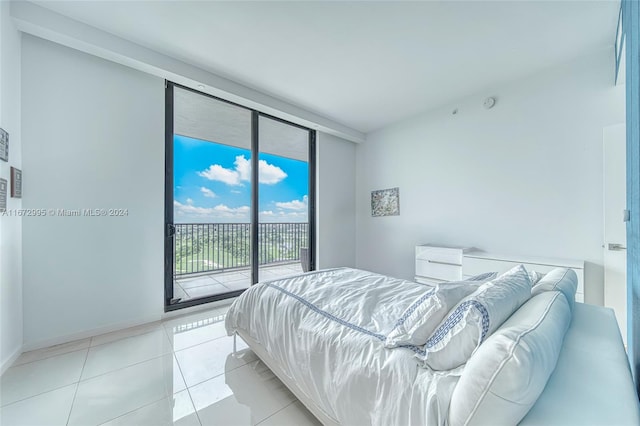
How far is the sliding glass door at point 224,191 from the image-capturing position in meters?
2.96

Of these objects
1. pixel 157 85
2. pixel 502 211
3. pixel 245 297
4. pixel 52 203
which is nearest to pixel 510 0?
pixel 502 211

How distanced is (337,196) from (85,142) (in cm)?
337

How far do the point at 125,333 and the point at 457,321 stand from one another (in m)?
2.94

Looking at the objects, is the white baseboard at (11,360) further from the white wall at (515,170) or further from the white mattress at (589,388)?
the white wall at (515,170)

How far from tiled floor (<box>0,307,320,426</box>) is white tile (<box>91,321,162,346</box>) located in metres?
0.02

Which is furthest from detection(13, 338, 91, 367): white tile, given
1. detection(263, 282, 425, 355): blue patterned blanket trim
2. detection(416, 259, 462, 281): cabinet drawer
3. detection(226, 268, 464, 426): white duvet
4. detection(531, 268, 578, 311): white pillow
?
detection(416, 259, 462, 281): cabinet drawer

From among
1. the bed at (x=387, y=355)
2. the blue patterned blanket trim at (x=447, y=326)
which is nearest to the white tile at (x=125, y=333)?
the bed at (x=387, y=355)

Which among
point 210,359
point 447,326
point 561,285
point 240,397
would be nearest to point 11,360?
point 210,359

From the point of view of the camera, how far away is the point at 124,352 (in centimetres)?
205

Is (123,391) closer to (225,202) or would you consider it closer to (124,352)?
(124,352)

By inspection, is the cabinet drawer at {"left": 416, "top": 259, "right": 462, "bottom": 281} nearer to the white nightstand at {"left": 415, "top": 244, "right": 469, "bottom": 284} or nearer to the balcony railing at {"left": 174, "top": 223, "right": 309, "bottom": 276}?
the white nightstand at {"left": 415, "top": 244, "right": 469, "bottom": 284}

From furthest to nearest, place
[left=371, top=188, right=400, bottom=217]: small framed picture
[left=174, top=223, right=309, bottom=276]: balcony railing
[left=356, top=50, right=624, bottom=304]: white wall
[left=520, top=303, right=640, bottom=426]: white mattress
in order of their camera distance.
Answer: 1. [left=371, top=188, right=400, bottom=217]: small framed picture
2. [left=174, top=223, right=309, bottom=276]: balcony railing
3. [left=356, top=50, right=624, bottom=304]: white wall
4. [left=520, top=303, right=640, bottom=426]: white mattress

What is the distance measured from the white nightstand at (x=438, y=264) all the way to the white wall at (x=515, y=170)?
15.2 inches

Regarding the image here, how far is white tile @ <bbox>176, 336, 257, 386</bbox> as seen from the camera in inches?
70.2
